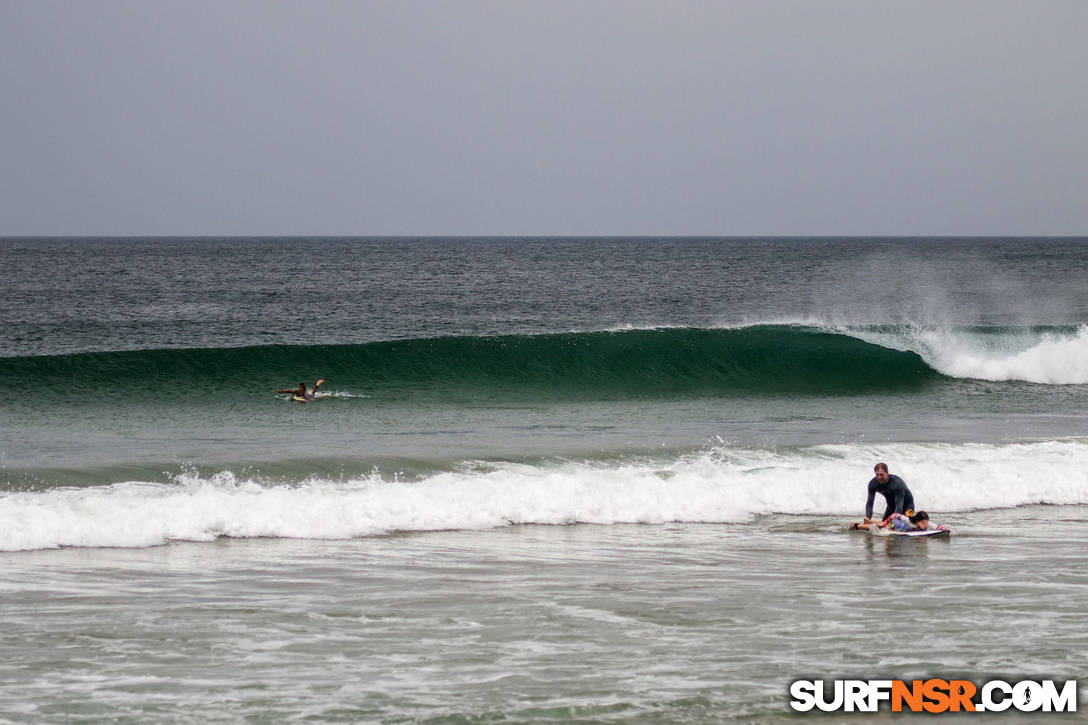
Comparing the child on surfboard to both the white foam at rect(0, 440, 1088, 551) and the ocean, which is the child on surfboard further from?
the white foam at rect(0, 440, 1088, 551)

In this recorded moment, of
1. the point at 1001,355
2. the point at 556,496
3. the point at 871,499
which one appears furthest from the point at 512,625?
the point at 1001,355

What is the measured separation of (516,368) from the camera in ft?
88.7

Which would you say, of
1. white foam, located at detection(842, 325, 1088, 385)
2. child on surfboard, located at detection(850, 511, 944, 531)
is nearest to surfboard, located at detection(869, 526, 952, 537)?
child on surfboard, located at detection(850, 511, 944, 531)

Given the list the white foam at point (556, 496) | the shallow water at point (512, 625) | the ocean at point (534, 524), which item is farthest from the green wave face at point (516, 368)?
the shallow water at point (512, 625)

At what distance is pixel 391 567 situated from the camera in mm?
10945

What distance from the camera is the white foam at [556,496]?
12.3 m

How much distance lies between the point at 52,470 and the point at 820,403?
16.0m

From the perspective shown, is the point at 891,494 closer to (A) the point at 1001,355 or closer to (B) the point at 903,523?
(B) the point at 903,523

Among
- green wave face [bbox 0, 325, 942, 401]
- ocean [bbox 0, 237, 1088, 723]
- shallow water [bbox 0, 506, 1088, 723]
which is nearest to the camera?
shallow water [bbox 0, 506, 1088, 723]

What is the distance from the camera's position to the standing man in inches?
525

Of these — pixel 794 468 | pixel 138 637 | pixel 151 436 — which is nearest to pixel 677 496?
pixel 794 468

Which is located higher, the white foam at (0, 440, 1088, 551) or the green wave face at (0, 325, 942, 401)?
the green wave face at (0, 325, 942, 401)

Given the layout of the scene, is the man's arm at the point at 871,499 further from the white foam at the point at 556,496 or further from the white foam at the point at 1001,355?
the white foam at the point at 1001,355

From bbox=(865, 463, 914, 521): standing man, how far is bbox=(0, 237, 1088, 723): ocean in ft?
2.28
